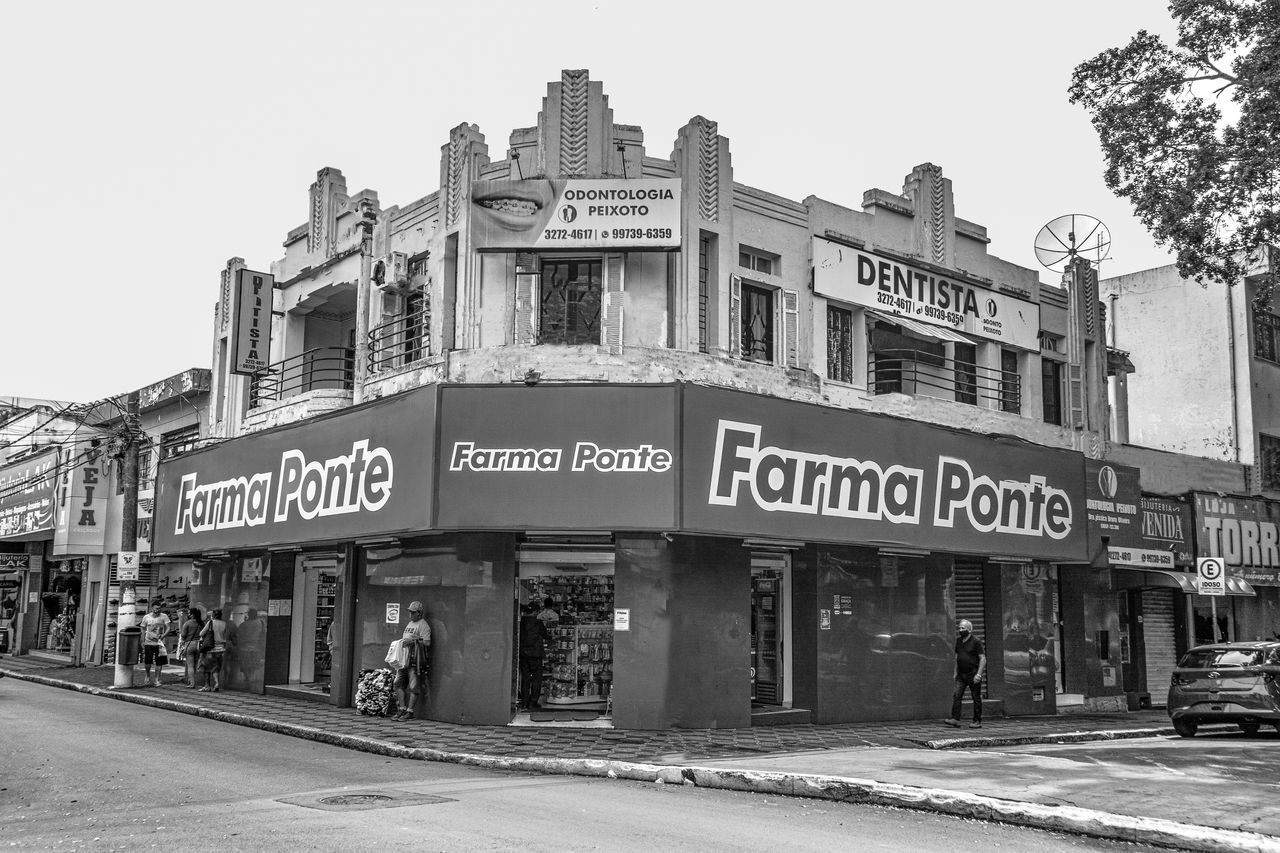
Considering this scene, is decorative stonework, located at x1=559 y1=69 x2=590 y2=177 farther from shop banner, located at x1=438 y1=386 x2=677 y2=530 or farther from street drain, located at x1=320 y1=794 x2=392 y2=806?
street drain, located at x1=320 y1=794 x2=392 y2=806

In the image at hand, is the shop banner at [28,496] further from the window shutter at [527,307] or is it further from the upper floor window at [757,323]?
the upper floor window at [757,323]

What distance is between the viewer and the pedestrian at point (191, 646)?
24.4m

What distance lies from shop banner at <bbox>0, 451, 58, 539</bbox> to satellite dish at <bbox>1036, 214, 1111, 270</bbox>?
2923 centimetres

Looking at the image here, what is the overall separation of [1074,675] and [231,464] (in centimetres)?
1862

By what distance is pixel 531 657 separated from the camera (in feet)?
58.9

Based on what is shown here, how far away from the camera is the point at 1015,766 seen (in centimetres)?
1240

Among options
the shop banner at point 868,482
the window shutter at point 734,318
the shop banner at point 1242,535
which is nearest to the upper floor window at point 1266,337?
the shop banner at point 1242,535

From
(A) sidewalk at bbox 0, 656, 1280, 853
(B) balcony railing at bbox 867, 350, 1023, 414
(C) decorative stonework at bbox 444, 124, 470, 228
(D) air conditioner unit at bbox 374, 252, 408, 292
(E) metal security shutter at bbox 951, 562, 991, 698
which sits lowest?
(A) sidewalk at bbox 0, 656, 1280, 853

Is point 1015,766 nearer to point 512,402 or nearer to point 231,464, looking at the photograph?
point 512,402

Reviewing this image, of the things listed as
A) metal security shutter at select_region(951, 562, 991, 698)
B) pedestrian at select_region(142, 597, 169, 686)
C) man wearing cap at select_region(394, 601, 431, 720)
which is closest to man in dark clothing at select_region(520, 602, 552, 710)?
man wearing cap at select_region(394, 601, 431, 720)

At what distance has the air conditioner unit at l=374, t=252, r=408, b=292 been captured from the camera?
20.8 metres

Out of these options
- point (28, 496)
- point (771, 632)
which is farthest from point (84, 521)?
point (771, 632)

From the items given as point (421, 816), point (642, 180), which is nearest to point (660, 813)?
point (421, 816)

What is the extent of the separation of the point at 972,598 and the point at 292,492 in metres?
13.5
